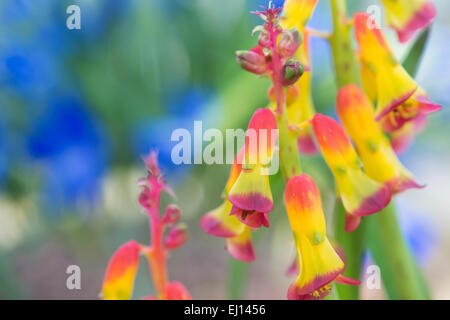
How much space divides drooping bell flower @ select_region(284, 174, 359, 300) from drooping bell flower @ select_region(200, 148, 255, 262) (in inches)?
1.5

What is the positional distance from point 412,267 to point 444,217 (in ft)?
2.62

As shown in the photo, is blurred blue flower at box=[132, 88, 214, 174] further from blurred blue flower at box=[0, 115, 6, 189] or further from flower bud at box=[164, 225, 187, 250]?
flower bud at box=[164, 225, 187, 250]

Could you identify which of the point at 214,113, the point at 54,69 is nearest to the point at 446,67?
the point at 214,113

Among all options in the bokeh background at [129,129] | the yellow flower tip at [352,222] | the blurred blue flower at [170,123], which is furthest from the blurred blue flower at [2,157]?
the yellow flower tip at [352,222]

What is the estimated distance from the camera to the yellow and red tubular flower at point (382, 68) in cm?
36

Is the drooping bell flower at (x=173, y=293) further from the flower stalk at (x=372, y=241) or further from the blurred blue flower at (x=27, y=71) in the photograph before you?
the blurred blue flower at (x=27, y=71)

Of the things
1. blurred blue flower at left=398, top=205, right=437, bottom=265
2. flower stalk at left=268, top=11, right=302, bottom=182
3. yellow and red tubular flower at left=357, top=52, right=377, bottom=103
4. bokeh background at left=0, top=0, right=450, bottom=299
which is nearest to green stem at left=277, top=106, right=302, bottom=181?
flower stalk at left=268, top=11, right=302, bottom=182

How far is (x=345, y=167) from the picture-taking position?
0.35 meters

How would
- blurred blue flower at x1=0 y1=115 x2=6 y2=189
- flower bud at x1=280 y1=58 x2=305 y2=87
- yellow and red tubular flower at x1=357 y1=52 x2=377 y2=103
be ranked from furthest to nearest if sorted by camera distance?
blurred blue flower at x1=0 y1=115 x2=6 y2=189, yellow and red tubular flower at x1=357 y1=52 x2=377 y2=103, flower bud at x1=280 y1=58 x2=305 y2=87

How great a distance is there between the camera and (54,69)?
102cm

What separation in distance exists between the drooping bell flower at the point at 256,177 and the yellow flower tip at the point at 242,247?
5cm

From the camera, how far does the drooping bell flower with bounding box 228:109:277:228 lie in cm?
30

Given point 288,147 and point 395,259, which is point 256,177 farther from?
point 395,259

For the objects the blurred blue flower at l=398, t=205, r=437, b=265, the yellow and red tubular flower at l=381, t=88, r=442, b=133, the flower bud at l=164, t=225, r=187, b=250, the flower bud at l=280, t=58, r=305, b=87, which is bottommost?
the flower bud at l=164, t=225, r=187, b=250
